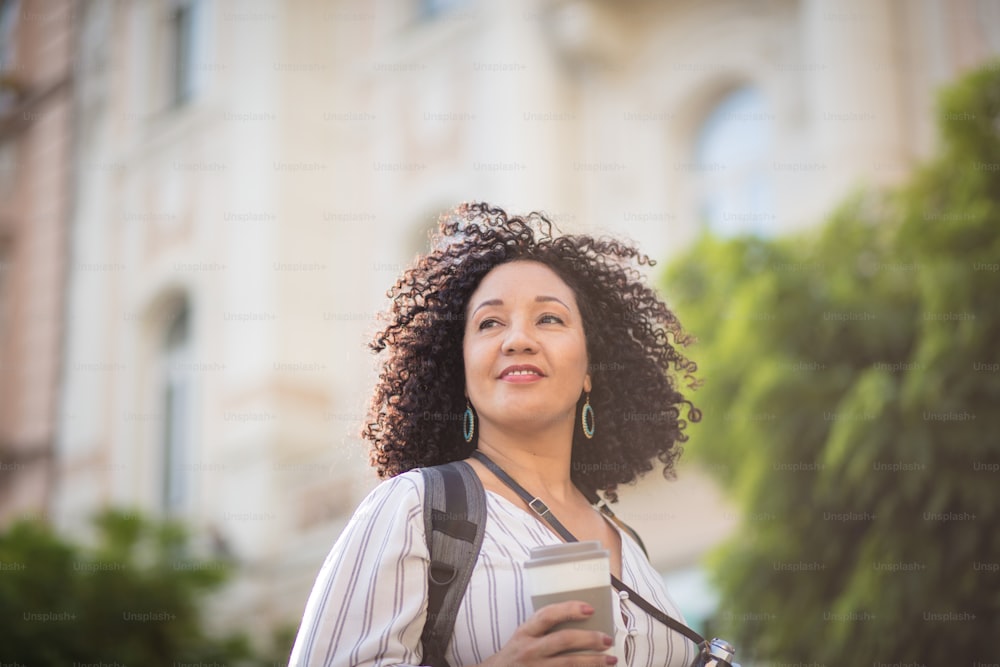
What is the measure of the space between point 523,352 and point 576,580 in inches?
20.9

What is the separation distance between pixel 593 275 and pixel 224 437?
1170 cm

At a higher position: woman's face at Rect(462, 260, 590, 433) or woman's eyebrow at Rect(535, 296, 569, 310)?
woman's eyebrow at Rect(535, 296, 569, 310)

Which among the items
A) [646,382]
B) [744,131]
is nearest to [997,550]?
[646,382]

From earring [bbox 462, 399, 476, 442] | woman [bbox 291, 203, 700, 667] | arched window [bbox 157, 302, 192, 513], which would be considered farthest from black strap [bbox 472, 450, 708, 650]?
arched window [bbox 157, 302, 192, 513]

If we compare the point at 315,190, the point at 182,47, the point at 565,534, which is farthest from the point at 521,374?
the point at 182,47

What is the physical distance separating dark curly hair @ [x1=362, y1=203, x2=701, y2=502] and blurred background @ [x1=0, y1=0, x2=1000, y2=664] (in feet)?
13.9

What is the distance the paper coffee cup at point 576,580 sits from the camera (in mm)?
2043

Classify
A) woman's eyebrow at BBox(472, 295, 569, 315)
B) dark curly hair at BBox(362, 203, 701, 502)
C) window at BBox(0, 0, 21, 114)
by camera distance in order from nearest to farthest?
woman's eyebrow at BBox(472, 295, 569, 315), dark curly hair at BBox(362, 203, 701, 502), window at BBox(0, 0, 21, 114)

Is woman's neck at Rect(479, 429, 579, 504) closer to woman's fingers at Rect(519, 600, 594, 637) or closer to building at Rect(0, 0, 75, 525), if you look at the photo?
woman's fingers at Rect(519, 600, 594, 637)

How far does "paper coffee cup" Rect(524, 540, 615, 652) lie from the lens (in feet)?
6.70

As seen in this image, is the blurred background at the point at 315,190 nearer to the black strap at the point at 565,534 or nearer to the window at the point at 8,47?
the window at the point at 8,47

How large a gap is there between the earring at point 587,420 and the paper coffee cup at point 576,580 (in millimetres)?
667

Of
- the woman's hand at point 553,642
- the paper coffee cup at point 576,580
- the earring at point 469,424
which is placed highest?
the earring at point 469,424

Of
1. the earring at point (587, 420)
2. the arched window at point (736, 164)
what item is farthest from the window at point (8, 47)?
the earring at point (587, 420)
